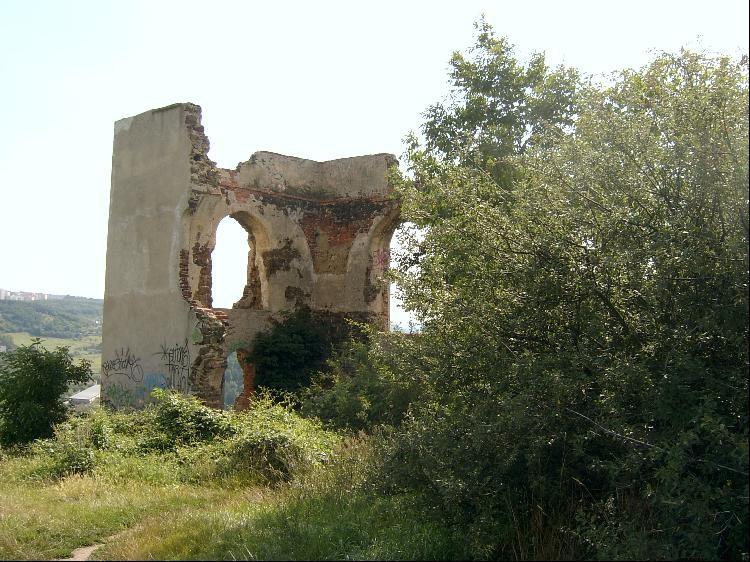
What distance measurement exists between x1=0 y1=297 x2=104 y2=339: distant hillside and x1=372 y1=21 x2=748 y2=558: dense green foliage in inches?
2515

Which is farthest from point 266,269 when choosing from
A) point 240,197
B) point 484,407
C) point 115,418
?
point 484,407

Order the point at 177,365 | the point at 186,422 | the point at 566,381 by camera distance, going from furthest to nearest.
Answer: the point at 177,365, the point at 186,422, the point at 566,381

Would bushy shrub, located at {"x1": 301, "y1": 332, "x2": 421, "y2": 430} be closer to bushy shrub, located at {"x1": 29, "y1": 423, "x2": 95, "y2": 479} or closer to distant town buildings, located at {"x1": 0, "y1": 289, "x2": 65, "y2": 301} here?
bushy shrub, located at {"x1": 29, "y1": 423, "x2": 95, "y2": 479}

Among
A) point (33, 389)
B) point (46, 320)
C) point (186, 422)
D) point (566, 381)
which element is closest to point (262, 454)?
point (186, 422)

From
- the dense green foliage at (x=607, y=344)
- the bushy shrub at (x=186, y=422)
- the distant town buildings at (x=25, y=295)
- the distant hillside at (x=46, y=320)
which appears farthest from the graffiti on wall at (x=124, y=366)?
the distant town buildings at (x=25, y=295)

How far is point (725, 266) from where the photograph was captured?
18.5ft

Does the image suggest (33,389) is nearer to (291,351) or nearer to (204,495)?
(291,351)

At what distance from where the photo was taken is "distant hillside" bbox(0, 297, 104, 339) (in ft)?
239

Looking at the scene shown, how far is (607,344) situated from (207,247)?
965 cm

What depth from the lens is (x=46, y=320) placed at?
77.6 metres

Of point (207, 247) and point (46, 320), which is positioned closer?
point (207, 247)

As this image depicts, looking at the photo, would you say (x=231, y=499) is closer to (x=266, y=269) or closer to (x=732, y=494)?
(x=732, y=494)

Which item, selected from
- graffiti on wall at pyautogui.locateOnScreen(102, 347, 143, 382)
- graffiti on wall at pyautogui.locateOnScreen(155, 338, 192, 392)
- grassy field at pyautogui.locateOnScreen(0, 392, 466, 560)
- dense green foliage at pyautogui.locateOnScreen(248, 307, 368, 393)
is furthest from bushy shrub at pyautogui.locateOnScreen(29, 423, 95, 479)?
dense green foliage at pyautogui.locateOnScreen(248, 307, 368, 393)

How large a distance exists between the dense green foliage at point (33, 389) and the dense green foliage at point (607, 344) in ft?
24.6
